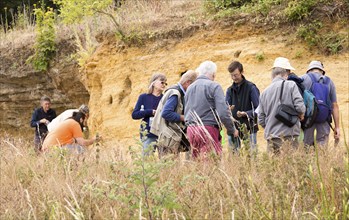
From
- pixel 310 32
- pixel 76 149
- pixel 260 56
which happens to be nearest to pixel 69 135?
pixel 76 149

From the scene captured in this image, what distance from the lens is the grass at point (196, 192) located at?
3.38 m

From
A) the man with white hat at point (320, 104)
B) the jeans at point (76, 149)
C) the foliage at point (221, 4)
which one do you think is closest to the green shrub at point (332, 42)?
the foliage at point (221, 4)

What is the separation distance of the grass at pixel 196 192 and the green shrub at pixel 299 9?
23.6 feet

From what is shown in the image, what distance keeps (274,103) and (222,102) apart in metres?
0.71

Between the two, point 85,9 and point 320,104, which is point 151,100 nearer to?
point 320,104

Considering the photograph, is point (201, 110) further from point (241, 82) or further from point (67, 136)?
point (67, 136)

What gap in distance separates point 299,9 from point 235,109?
4397mm

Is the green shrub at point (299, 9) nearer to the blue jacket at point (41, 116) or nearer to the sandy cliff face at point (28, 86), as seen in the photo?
the blue jacket at point (41, 116)

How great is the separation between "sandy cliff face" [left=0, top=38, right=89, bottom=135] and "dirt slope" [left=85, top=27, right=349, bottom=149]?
2224 mm

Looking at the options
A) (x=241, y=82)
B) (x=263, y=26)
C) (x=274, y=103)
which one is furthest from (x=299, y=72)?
(x=274, y=103)

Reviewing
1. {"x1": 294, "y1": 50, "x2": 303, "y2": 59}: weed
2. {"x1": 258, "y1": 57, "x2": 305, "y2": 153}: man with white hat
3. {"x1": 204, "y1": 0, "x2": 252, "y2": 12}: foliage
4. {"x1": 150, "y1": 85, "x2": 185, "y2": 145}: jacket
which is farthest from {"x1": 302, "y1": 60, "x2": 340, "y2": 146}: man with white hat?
{"x1": 204, "y1": 0, "x2": 252, "y2": 12}: foliage

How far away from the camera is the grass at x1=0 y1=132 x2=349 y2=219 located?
11.1 ft

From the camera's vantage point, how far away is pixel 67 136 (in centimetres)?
915

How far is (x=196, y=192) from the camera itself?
405 cm
